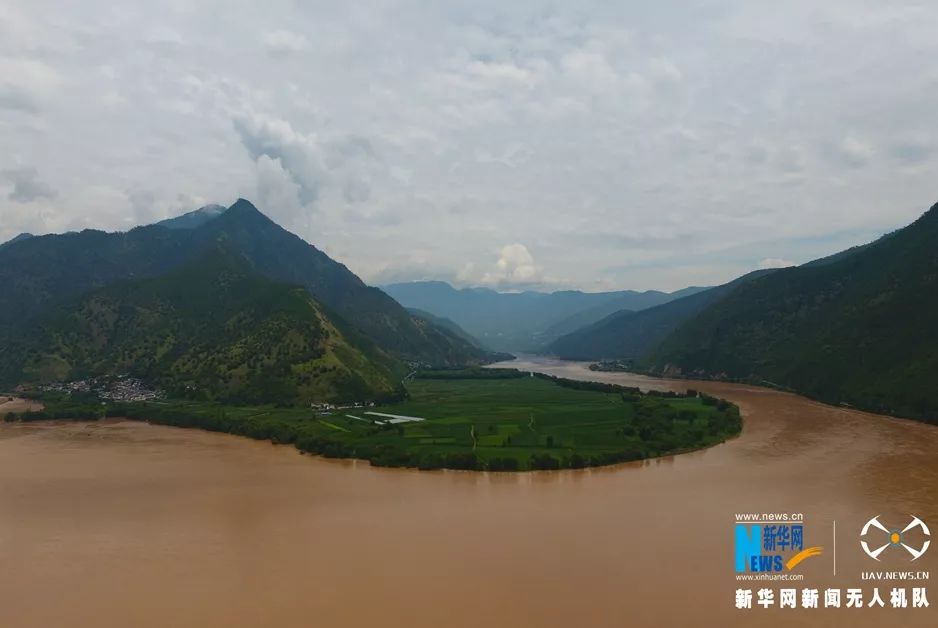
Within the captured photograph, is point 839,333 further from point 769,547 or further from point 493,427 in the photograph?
point 769,547

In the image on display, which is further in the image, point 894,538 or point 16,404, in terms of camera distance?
point 16,404

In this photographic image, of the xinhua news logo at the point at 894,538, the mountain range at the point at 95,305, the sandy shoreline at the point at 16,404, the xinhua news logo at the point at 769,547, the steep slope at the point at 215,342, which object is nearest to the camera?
the xinhua news logo at the point at 769,547

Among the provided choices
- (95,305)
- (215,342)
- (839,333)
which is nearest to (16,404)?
(215,342)

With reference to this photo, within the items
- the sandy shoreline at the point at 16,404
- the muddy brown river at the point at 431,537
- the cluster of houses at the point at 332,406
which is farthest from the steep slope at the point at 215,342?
the muddy brown river at the point at 431,537

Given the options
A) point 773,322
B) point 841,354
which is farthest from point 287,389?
point 773,322

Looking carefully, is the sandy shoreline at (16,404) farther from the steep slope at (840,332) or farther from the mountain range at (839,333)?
the mountain range at (839,333)

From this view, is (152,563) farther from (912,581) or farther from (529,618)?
(912,581)

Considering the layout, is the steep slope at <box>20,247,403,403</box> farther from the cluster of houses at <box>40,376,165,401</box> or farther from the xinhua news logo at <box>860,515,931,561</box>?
the xinhua news logo at <box>860,515,931,561</box>
